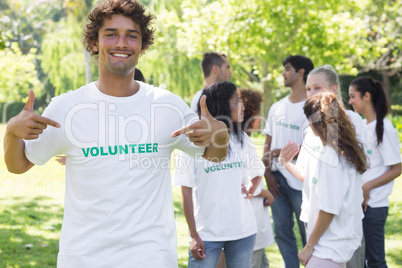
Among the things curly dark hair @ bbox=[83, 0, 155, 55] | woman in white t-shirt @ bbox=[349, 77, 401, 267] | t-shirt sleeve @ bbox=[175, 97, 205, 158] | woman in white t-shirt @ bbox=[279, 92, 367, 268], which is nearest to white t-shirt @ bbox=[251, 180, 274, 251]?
woman in white t-shirt @ bbox=[279, 92, 367, 268]

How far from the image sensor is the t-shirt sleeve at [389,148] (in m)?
4.83

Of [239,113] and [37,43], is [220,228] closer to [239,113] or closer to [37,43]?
[239,113]

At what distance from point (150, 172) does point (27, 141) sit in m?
0.60

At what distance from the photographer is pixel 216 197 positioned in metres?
3.88

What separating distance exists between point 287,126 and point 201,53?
1325cm

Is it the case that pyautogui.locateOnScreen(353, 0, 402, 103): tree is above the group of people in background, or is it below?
above

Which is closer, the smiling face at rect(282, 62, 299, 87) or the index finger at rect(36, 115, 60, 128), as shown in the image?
the index finger at rect(36, 115, 60, 128)

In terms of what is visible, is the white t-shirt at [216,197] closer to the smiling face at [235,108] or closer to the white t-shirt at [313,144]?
the smiling face at [235,108]

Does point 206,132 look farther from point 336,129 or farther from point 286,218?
point 286,218

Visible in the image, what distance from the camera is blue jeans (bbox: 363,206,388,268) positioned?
478 cm

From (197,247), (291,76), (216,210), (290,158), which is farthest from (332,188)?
(291,76)

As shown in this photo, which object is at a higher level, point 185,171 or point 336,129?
point 336,129

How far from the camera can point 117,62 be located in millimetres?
2713

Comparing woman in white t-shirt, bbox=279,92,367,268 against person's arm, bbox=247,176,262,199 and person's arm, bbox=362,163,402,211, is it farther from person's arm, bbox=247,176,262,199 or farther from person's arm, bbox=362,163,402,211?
person's arm, bbox=362,163,402,211
